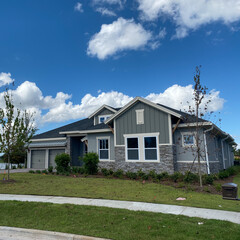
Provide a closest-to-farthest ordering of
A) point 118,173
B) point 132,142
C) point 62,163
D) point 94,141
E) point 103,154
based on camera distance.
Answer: point 118,173
point 132,142
point 62,163
point 103,154
point 94,141

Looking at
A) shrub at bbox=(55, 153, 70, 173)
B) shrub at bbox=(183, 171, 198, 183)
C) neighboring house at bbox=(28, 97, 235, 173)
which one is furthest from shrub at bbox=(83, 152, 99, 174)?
shrub at bbox=(183, 171, 198, 183)

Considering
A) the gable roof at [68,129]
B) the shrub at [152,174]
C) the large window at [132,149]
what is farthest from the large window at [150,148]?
the gable roof at [68,129]

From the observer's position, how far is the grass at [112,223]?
4699 millimetres

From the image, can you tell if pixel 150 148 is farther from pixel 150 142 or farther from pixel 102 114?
pixel 102 114

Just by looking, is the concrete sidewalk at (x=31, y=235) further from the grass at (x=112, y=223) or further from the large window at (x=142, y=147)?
the large window at (x=142, y=147)

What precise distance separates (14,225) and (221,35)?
15096mm

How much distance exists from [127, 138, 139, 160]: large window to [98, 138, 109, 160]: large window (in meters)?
2.51

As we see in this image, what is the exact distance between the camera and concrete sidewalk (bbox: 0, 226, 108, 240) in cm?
484

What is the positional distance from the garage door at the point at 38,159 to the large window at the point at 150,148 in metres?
12.3

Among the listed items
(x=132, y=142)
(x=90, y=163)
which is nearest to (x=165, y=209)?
(x=132, y=142)

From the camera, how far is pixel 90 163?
53.5 ft

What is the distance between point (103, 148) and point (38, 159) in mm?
8845

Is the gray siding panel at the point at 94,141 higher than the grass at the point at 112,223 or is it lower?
higher

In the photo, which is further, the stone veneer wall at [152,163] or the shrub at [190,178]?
the stone veneer wall at [152,163]
